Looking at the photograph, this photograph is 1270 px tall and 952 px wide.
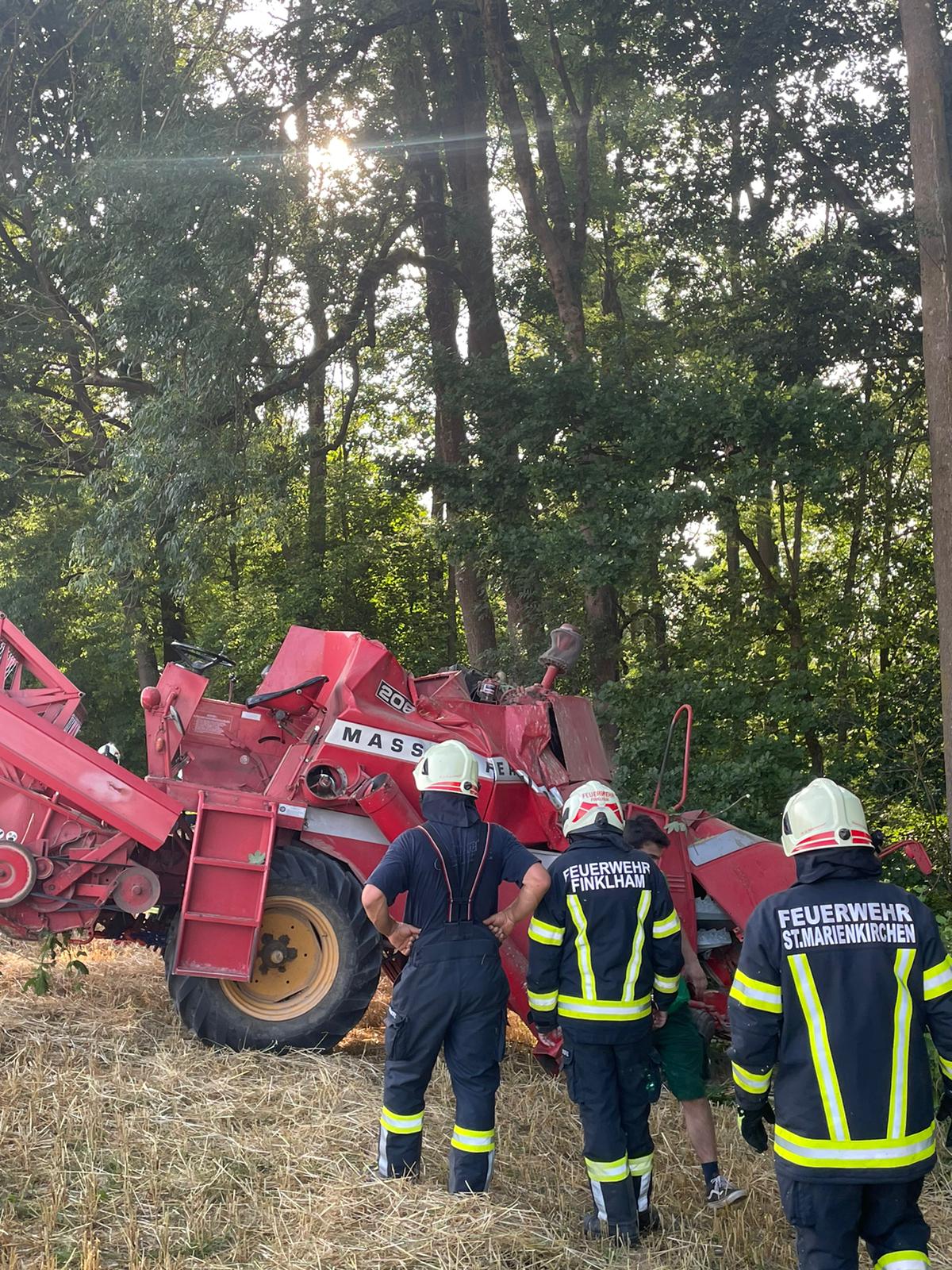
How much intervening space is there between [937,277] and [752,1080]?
786 centimetres

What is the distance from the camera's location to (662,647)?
1491cm

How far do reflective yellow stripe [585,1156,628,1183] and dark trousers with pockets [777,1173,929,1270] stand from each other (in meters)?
1.18

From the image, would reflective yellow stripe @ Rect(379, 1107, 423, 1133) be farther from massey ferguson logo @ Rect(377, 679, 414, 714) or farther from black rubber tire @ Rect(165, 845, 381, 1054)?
massey ferguson logo @ Rect(377, 679, 414, 714)

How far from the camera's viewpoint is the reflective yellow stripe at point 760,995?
11.5 ft

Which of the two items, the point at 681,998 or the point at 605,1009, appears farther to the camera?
the point at 681,998

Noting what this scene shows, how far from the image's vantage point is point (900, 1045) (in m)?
3.43

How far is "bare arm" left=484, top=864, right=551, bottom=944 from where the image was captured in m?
4.72

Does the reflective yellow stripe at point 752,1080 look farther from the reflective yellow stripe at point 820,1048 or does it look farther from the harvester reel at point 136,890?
the harvester reel at point 136,890

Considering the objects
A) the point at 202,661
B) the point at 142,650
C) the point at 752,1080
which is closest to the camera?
the point at 752,1080

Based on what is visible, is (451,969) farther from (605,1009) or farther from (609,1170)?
(609,1170)

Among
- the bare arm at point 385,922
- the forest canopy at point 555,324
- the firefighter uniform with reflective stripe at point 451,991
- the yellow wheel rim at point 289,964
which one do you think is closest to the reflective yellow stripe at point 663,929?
the firefighter uniform with reflective stripe at point 451,991

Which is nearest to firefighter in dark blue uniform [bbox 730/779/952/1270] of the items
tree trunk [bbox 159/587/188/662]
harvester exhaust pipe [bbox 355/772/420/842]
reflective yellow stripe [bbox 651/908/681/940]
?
reflective yellow stripe [bbox 651/908/681/940]

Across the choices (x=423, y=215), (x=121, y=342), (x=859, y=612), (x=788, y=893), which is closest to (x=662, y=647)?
(x=859, y=612)

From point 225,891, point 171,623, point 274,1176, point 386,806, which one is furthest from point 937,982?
point 171,623
